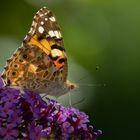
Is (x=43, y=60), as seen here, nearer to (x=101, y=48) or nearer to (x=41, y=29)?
(x=41, y=29)

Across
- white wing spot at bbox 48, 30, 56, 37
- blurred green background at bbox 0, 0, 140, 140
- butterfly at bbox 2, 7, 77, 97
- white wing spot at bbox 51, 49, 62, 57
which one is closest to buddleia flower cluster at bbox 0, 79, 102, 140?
butterfly at bbox 2, 7, 77, 97

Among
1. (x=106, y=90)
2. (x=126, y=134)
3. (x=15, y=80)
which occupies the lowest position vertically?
(x=126, y=134)

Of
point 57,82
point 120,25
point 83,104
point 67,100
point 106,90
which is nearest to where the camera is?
point 57,82

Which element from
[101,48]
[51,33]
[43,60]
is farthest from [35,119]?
[101,48]

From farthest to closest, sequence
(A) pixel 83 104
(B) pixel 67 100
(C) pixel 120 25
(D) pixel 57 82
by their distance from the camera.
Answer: (C) pixel 120 25, (A) pixel 83 104, (B) pixel 67 100, (D) pixel 57 82

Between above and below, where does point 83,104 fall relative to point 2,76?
below

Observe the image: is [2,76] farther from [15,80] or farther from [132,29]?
[132,29]

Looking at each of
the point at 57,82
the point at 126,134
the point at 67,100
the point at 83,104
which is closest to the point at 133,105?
the point at 126,134
